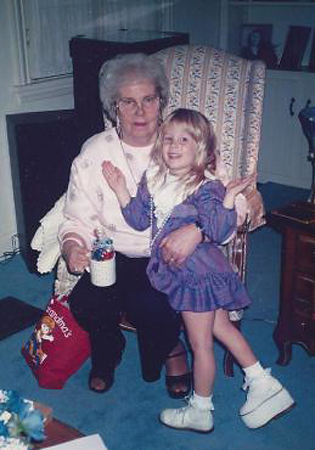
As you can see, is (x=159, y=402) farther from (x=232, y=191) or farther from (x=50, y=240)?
(x=232, y=191)

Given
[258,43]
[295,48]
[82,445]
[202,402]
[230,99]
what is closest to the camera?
[82,445]

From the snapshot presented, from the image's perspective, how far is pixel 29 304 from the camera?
3.05 metres

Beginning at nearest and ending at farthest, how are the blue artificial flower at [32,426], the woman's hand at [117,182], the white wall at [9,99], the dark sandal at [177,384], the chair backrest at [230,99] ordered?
the blue artificial flower at [32,426]
the woman's hand at [117,182]
the dark sandal at [177,384]
the chair backrest at [230,99]
the white wall at [9,99]

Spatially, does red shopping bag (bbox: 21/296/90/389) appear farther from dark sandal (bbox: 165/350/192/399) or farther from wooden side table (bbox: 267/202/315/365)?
wooden side table (bbox: 267/202/315/365)

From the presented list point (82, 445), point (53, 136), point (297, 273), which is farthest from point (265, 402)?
point (53, 136)

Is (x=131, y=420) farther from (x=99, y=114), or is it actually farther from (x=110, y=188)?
(x=99, y=114)

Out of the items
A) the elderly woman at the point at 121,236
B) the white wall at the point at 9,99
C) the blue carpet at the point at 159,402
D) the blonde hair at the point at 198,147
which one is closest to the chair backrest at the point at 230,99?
the elderly woman at the point at 121,236

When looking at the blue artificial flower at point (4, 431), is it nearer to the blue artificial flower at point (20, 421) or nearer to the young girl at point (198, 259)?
the blue artificial flower at point (20, 421)

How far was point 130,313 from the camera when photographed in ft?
6.88

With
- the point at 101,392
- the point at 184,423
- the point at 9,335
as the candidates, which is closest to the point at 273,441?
the point at 184,423

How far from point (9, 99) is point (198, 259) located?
6.48 feet

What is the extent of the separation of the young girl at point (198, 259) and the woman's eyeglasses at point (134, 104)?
18cm

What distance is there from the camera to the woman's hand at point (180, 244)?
1944mm

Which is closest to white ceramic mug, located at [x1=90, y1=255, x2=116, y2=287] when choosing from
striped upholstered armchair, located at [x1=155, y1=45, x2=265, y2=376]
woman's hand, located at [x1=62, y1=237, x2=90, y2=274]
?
woman's hand, located at [x1=62, y1=237, x2=90, y2=274]
